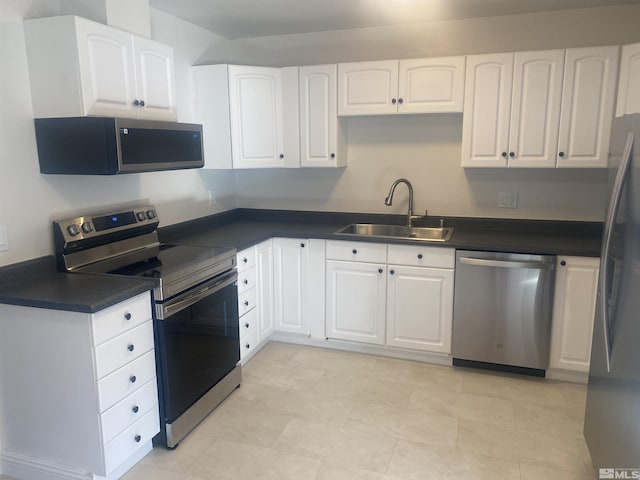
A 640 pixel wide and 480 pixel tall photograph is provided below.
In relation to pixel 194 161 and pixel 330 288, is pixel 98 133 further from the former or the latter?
pixel 330 288

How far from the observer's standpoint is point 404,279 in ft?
10.6

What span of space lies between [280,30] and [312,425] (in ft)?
9.19

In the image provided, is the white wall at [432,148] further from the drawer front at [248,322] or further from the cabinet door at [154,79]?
the cabinet door at [154,79]

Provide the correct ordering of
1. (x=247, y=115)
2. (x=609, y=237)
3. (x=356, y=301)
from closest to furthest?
(x=609, y=237), (x=356, y=301), (x=247, y=115)

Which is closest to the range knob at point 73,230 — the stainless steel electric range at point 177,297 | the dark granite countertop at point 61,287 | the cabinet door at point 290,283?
the stainless steel electric range at point 177,297

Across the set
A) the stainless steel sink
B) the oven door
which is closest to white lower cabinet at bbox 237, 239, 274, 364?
the oven door

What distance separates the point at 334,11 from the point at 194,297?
6.71 feet

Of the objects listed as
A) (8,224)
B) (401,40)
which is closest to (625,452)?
(8,224)

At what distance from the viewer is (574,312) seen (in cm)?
291

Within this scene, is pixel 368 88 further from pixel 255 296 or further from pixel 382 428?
pixel 382 428

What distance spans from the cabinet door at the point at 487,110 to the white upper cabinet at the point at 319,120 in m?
0.92

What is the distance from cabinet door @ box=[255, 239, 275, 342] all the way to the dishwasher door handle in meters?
1.35

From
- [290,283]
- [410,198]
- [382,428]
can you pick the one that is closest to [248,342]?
[290,283]

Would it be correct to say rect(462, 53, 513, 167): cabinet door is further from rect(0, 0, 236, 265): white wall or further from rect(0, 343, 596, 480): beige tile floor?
rect(0, 0, 236, 265): white wall
